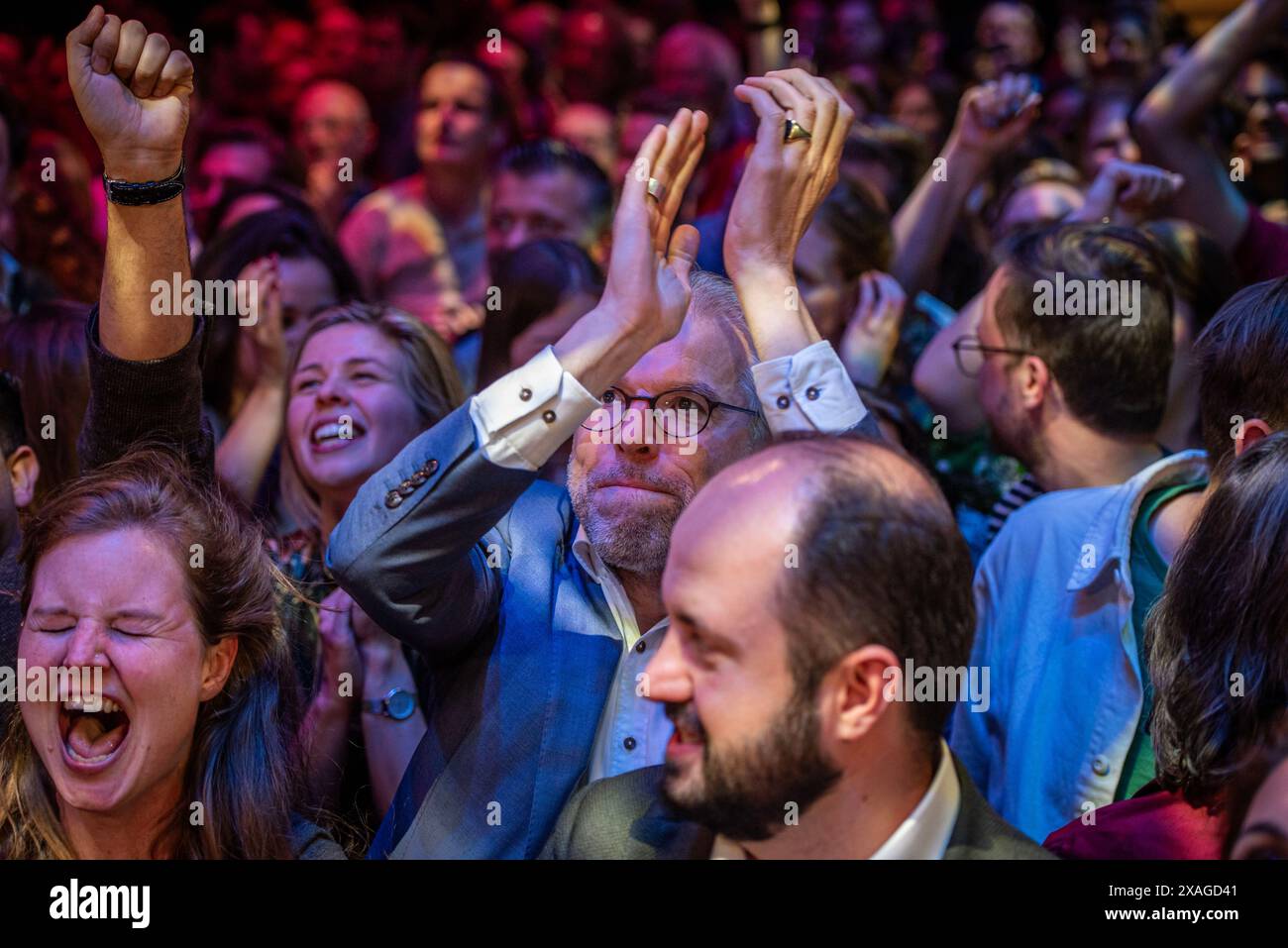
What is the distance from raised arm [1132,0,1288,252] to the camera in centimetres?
321

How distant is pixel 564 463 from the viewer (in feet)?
9.73

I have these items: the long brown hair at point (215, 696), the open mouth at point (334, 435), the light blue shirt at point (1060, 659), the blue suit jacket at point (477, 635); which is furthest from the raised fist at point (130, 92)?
the light blue shirt at point (1060, 659)

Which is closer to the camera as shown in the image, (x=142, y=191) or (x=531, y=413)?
(x=531, y=413)

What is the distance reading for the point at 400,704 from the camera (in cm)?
242

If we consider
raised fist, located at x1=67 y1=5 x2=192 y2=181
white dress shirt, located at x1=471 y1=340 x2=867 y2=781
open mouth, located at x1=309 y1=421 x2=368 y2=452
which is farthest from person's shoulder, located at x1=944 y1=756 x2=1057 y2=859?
open mouth, located at x1=309 y1=421 x2=368 y2=452

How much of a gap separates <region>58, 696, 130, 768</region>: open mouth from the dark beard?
0.72 metres

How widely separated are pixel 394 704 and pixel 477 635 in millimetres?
514

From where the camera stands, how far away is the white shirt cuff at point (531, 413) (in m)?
1.73

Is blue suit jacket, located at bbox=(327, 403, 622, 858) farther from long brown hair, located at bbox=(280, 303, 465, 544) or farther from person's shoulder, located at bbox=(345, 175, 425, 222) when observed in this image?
person's shoulder, located at bbox=(345, 175, 425, 222)

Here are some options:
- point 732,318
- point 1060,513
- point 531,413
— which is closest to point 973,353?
point 1060,513

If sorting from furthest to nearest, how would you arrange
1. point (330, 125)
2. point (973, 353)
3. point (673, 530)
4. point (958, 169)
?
1. point (330, 125)
2. point (958, 169)
3. point (973, 353)
4. point (673, 530)

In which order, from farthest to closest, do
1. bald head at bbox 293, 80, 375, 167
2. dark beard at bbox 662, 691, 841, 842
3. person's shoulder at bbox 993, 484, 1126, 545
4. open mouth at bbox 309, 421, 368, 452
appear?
1. bald head at bbox 293, 80, 375, 167
2. open mouth at bbox 309, 421, 368, 452
3. person's shoulder at bbox 993, 484, 1126, 545
4. dark beard at bbox 662, 691, 841, 842

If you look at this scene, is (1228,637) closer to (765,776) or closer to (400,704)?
(765,776)
